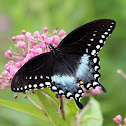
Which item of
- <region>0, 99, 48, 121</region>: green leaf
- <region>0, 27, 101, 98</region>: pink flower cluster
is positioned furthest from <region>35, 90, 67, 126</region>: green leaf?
<region>0, 27, 101, 98</region>: pink flower cluster

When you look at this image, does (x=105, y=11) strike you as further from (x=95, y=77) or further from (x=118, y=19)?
(x=95, y=77)

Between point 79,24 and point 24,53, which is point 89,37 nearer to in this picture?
point 24,53

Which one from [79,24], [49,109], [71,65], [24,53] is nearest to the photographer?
[49,109]

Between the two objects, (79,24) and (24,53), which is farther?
(79,24)

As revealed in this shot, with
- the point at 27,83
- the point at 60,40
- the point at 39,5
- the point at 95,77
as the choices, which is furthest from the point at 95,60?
the point at 39,5

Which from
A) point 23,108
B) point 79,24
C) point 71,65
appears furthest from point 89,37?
point 79,24

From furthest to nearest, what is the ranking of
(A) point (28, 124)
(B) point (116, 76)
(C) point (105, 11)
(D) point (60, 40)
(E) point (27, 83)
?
(C) point (105, 11) < (B) point (116, 76) < (A) point (28, 124) < (D) point (60, 40) < (E) point (27, 83)
